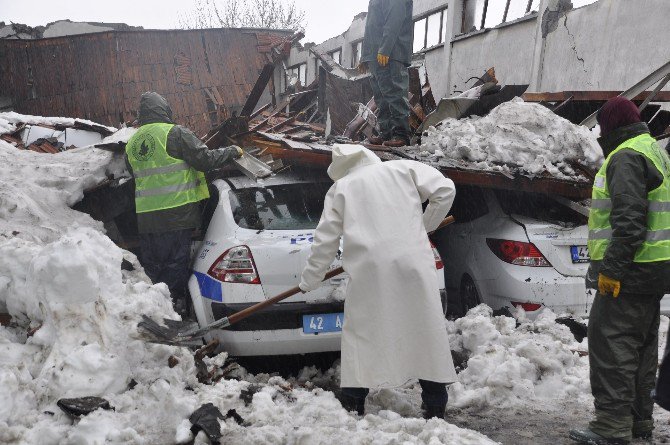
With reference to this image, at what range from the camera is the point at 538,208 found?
5.39m

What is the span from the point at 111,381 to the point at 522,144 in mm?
4276

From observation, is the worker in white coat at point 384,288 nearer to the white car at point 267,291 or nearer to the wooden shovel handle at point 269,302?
the wooden shovel handle at point 269,302

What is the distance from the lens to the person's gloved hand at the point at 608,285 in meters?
3.24

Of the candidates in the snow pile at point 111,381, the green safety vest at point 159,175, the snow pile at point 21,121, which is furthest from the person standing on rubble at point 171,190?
the snow pile at point 21,121

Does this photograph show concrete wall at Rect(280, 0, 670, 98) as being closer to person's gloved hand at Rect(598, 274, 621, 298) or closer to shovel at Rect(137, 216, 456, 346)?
person's gloved hand at Rect(598, 274, 621, 298)

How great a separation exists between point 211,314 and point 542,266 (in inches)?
108

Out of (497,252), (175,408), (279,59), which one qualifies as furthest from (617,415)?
(279,59)

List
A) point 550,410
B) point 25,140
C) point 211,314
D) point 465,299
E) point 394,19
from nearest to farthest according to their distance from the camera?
point 550,410, point 211,314, point 465,299, point 394,19, point 25,140

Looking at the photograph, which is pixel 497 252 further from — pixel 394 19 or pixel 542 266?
pixel 394 19

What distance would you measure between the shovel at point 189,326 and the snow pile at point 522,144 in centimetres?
244

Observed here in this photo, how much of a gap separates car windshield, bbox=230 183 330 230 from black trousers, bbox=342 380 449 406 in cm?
143

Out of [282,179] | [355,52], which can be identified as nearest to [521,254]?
[282,179]

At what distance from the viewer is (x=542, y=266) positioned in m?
5.00

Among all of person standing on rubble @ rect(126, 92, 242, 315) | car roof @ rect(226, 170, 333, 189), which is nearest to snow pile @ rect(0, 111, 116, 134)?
person standing on rubble @ rect(126, 92, 242, 315)
